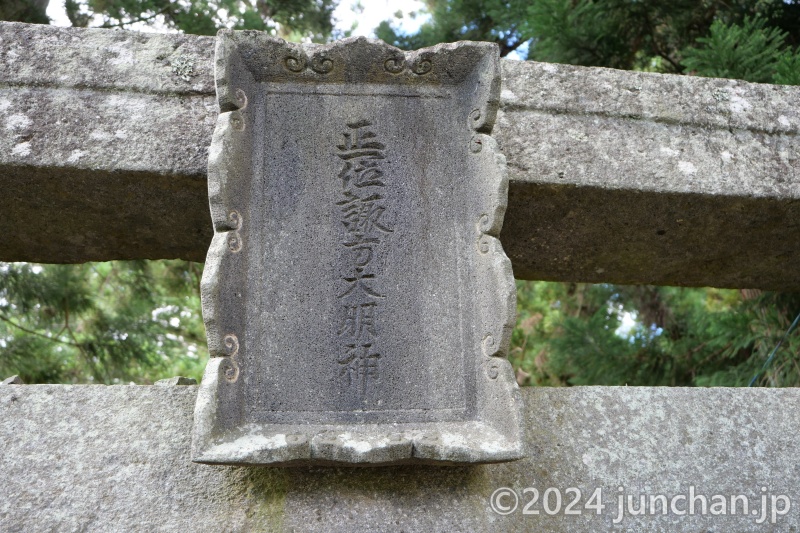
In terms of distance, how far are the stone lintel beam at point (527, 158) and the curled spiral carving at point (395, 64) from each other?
1.26 ft

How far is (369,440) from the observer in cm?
171

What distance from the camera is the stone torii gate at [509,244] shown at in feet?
5.99

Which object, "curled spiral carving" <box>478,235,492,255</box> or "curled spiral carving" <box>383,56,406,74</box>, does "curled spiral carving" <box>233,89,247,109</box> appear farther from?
"curled spiral carving" <box>478,235,492,255</box>

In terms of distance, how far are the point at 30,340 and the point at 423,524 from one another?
3.26 meters

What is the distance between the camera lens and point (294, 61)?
2049mm

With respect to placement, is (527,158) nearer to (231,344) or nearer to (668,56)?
(231,344)

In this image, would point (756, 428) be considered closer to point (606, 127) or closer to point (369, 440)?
point (606, 127)

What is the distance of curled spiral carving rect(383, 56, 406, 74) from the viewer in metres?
A: 2.06

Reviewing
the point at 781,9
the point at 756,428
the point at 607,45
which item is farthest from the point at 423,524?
the point at 781,9

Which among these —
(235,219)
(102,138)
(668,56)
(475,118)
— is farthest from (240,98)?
(668,56)

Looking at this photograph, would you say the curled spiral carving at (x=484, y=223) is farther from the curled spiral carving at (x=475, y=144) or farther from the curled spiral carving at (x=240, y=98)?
the curled spiral carving at (x=240, y=98)

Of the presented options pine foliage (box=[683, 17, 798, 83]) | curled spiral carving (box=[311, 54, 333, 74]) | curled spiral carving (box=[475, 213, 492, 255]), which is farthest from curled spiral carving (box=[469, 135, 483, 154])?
pine foliage (box=[683, 17, 798, 83])

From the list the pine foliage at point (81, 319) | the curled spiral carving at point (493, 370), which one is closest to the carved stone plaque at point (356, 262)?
the curled spiral carving at point (493, 370)

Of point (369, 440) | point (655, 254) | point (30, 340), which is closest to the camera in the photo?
point (369, 440)
